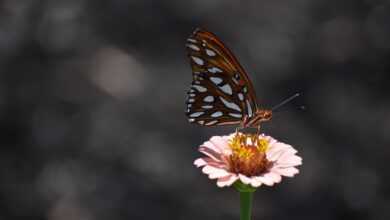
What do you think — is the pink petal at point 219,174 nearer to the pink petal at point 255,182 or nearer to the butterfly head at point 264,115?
the pink petal at point 255,182

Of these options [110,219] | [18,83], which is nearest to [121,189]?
[110,219]

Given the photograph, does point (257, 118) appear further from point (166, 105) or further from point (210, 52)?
point (166, 105)

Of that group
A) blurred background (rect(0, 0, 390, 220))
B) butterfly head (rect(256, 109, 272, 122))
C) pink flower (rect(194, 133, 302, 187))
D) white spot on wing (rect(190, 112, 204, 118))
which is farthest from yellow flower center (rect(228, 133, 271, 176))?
blurred background (rect(0, 0, 390, 220))

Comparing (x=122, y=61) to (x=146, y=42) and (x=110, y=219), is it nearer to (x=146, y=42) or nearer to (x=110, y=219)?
(x=146, y=42)

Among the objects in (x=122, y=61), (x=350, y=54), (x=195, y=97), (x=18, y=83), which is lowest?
(x=195, y=97)

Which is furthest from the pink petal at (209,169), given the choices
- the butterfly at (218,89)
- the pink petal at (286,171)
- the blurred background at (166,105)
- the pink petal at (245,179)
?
the blurred background at (166,105)

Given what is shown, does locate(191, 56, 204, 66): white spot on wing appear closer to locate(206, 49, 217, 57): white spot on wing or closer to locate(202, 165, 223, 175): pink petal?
locate(206, 49, 217, 57): white spot on wing

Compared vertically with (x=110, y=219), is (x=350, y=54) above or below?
above
